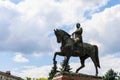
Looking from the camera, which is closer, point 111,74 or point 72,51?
point 72,51

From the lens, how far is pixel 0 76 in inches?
3907

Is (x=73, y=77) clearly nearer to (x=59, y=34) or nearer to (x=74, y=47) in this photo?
(x=74, y=47)

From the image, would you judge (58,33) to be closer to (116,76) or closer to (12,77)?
(116,76)

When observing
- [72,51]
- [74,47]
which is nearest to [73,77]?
[72,51]

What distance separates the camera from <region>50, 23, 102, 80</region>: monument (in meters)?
27.2

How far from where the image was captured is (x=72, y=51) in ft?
90.9

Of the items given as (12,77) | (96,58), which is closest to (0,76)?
(12,77)

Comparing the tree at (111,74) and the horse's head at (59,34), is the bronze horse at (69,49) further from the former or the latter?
the tree at (111,74)

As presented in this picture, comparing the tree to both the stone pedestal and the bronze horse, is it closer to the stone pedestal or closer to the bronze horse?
the bronze horse

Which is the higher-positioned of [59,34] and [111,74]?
[111,74]

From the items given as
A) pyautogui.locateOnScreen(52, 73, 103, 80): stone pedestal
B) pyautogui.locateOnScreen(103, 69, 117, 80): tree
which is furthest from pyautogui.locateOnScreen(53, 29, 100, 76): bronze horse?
pyautogui.locateOnScreen(103, 69, 117, 80): tree

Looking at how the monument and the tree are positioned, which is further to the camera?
the tree

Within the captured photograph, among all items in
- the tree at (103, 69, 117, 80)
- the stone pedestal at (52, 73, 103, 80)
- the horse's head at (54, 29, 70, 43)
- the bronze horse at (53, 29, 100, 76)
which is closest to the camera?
the stone pedestal at (52, 73, 103, 80)

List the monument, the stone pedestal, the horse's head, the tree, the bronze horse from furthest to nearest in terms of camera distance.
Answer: the tree
the horse's head
the bronze horse
the monument
the stone pedestal
